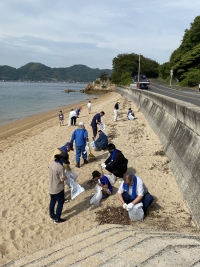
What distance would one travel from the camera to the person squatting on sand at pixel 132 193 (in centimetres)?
544

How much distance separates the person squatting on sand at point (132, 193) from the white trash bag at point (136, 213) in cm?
8

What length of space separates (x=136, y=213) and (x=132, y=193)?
419 mm

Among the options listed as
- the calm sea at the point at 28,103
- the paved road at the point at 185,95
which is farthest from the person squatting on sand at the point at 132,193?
the calm sea at the point at 28,103

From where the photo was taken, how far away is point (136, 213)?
5.46 meters

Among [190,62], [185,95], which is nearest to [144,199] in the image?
[185,95]

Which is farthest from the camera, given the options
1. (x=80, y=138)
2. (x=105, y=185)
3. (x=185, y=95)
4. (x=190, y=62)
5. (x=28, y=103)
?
(x=190, y=62)

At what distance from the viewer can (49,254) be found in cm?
407

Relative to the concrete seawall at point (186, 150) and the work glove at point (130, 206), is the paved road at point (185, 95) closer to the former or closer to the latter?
the concrete seawall at point (186, 150)

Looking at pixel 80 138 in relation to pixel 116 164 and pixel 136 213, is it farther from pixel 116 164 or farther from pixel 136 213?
pixel 136 213

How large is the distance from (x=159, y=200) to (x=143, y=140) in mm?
5667

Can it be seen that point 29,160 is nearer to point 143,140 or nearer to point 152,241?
point 143,140

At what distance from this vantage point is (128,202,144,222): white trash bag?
215 inches

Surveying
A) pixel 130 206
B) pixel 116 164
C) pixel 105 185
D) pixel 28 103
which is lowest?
pixel 28 103

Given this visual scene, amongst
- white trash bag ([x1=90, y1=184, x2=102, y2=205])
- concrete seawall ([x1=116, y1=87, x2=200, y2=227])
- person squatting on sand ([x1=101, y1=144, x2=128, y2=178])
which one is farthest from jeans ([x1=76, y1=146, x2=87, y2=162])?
concrete seawall ([x1=116, y1=87, x2=200, y2=227])
